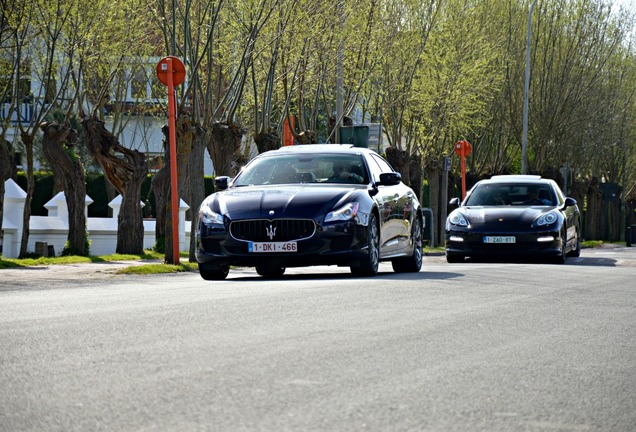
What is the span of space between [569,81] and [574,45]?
1.53m

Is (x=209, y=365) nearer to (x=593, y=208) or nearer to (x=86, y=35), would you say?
(x=86, y=35)

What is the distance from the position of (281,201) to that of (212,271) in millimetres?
1380

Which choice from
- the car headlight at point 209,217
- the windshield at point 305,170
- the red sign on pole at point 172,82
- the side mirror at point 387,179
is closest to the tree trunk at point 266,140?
the red sign on pole at point 172,82

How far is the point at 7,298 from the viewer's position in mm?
12016

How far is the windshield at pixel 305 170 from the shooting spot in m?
17.2

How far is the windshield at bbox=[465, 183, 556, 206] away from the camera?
85.0ft

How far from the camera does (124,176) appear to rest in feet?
105

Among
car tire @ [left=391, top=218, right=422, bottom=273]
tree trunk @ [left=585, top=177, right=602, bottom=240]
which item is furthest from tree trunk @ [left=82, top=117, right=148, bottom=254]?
tree trunk @ [left=585, top=177, right=602, bottom=240]

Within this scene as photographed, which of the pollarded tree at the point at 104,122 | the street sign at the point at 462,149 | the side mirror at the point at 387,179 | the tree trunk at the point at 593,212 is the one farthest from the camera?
the tree trunk at the point at 593,212

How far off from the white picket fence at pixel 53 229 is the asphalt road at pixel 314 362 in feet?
55.9

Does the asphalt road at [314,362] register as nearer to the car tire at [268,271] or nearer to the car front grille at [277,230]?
the car front grille at [277,230]

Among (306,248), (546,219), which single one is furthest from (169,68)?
(546,219)

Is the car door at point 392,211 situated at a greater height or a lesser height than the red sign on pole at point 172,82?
lesser

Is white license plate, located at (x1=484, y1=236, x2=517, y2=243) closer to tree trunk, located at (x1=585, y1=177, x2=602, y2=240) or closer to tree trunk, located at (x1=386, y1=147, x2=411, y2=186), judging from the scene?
tree trunk, located at (x1=386, y1=147, x2=411, y2=186)
